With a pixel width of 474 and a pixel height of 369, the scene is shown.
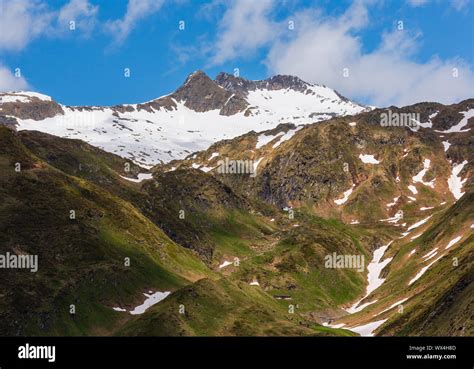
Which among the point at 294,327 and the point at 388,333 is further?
the point at 388,333

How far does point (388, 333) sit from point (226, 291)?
1601 inches

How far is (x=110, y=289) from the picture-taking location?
524ft

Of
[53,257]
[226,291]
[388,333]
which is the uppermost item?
[53,257]

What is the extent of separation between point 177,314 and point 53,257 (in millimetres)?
55436

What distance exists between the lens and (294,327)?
128 meters

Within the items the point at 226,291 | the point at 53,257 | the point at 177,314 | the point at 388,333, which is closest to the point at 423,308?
the point at 388,333

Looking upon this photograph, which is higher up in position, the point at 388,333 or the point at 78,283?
the point at 78,283

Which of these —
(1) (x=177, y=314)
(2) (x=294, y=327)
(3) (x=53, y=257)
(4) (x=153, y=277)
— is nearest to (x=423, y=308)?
(2) (x=294, y=327)
